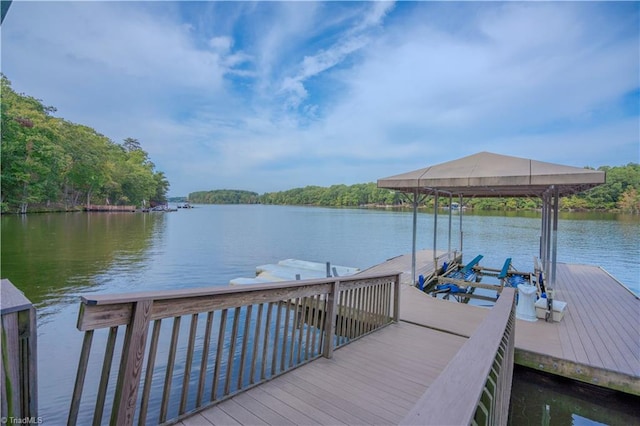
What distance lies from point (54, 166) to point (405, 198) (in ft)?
123

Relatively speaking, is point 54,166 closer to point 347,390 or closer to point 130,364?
point 130,364

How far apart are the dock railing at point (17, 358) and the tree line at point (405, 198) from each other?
24.5 feet

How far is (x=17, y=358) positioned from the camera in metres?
1.21

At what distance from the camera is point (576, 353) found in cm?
382

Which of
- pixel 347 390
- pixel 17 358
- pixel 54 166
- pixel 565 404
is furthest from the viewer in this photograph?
pixel 54 166

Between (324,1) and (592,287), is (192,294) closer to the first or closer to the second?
(592,287)

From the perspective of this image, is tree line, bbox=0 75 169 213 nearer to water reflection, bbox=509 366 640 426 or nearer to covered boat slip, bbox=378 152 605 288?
covered boat slip, bbox=378 152 605 288

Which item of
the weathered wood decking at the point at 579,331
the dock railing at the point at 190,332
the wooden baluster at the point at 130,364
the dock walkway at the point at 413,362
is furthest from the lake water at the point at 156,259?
the weathered wood decking at the point at 579,331

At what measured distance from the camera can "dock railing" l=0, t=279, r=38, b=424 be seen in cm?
117

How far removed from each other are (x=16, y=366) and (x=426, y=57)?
13.8 meters

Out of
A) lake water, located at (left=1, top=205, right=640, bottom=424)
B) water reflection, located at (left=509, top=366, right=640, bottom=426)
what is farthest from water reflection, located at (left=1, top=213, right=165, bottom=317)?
water reflection, located at (left=509, top=366, right=640, bottom=426)

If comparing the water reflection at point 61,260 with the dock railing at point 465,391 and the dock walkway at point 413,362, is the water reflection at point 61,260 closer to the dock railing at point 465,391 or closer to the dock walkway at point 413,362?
the dock walkway at point 413,362

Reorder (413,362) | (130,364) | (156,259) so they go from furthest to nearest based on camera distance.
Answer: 1. (156,259)
2. (413,362)
3. (130,364)

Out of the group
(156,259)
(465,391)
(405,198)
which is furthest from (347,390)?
(156,259)
